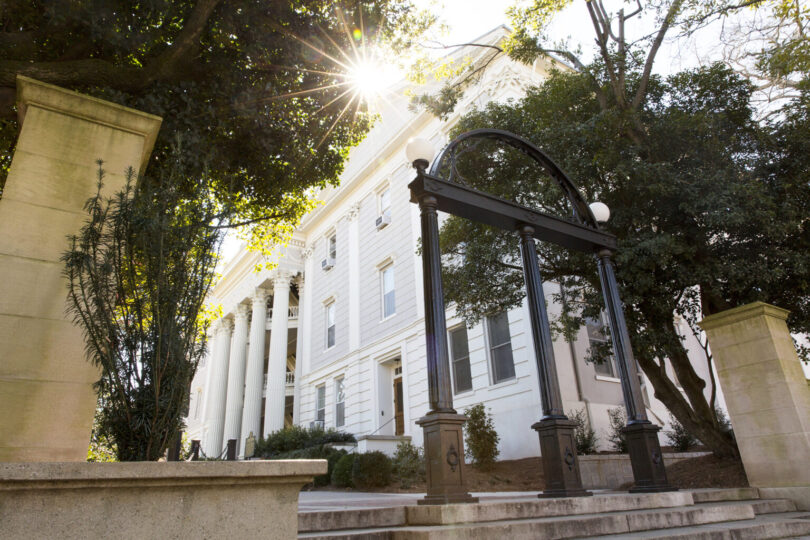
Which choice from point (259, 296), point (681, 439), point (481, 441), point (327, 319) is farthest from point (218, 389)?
point (681, 439)

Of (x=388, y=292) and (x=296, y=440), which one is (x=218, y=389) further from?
(x=388, y=292)

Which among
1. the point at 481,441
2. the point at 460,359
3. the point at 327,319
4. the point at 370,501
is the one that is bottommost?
the point at 370,501

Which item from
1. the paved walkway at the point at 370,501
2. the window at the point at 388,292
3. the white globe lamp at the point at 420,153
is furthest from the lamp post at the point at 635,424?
the window at the point at 388,292

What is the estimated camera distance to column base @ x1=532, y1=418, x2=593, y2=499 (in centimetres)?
475

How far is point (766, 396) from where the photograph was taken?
6.36 metres

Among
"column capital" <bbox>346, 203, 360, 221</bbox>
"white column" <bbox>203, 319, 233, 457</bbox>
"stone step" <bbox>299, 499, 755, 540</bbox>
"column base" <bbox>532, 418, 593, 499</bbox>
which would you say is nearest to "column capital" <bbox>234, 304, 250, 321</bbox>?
"white column" <bbox>203, 319, 233, 457</bbox>

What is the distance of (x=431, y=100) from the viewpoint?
35.0ft

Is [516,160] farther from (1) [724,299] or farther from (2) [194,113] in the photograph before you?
(2) [194,113]

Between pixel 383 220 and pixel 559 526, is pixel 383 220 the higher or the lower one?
the higher one

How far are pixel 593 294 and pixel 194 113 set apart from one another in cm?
733

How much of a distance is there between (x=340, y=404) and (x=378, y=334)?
3780 mm

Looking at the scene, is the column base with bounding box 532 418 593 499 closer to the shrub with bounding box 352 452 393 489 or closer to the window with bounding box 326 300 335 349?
the shrub with bounding box 352 452 393 489

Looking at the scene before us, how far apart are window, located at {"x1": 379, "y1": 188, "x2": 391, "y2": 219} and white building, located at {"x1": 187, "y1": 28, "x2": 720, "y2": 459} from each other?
0.21 ft

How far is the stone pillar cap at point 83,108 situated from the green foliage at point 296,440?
520 inches
